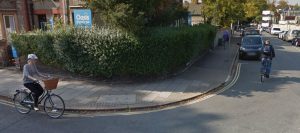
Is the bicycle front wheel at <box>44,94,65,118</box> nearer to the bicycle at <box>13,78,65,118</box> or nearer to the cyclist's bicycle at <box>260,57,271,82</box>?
the bicycle at <box>13,78,65,118</box>

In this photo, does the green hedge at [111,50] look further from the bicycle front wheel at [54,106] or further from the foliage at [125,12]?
the bicycle front wheel at [54,106]

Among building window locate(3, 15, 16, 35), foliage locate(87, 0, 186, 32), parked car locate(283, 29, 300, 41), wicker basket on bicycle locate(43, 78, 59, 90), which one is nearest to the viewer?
wicker basket on bicycle locate(43, 78, 59, 90)

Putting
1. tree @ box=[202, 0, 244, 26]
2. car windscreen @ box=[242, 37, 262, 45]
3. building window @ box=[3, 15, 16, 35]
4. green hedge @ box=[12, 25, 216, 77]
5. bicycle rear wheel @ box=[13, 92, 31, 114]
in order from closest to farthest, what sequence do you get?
1. bicycle rear wheel @ box=[13, 92, 31, 114]
2. green hedge @ box=[12, 25, 216, 77]
3. car windscreen @ box=[242, 37, 262, 45]
4. building window @ box=[3, 15, 16, 35]
5. tree @ box=[202, 0, 244, 26]

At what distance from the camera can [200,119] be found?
6.40m

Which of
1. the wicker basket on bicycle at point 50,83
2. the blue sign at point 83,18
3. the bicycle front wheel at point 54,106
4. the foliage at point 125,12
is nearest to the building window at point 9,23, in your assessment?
the blue sign at point 83,18

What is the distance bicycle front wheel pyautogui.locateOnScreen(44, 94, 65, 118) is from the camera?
21.7ft

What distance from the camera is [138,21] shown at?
9.05 m

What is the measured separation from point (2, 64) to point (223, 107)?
10.1 metres

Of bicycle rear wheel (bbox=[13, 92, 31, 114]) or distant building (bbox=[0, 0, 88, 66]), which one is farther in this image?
distant building (bbox=[0, 0, 88, 66])

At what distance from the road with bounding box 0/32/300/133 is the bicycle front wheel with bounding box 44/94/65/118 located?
182 millimetres

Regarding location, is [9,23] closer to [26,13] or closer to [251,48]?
[26,13]

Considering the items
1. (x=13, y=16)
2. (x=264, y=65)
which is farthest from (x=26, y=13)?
(x=264, y=65)

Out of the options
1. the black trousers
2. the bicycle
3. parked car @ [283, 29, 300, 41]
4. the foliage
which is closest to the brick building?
the foliage

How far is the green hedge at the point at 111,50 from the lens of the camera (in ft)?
30.4
